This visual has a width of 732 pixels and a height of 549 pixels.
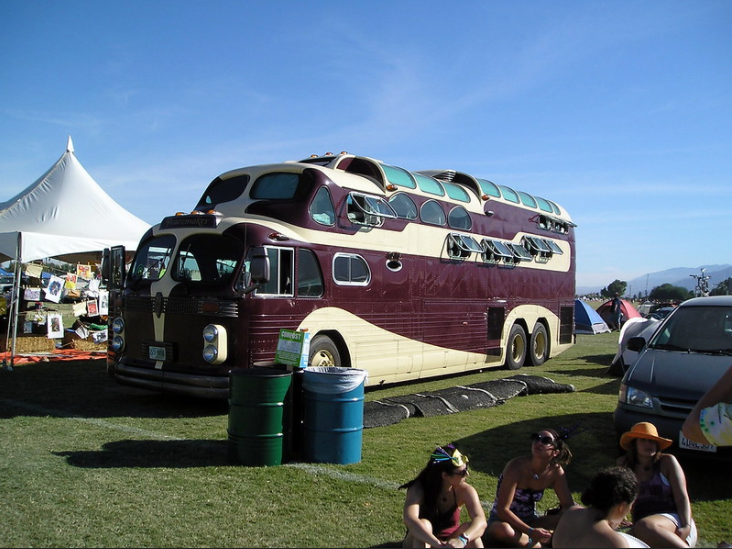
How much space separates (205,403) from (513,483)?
6589 millimetres

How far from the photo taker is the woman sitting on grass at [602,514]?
11.3 feet

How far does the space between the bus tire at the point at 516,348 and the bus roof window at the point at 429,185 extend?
13.8 feet

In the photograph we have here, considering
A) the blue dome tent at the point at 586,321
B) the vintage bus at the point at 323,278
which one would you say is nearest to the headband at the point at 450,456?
the vintage bus at the point at 323,278

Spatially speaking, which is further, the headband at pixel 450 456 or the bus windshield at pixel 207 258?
the bus windshield at pixel 207 258

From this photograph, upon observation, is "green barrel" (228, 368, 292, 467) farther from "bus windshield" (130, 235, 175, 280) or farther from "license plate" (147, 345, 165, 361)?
"bus windshield" (130, 235, 175, 280)

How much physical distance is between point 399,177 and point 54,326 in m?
10.5

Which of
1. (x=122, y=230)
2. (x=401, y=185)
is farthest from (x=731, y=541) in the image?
(x=122, y=230)

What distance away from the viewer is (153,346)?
9.30m

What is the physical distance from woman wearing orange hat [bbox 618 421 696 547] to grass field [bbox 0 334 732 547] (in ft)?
2.10

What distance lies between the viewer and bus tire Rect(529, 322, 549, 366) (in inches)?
Answer: 640

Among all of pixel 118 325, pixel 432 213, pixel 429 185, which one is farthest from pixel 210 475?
pixel 429 185

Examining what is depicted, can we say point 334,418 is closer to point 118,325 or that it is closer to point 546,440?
point 546,440

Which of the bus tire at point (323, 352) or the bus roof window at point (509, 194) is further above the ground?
the bus roof window at point (509, 194)

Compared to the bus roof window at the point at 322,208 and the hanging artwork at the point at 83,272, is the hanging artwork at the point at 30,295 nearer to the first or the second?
the hanging artwork at the point at 83,272
